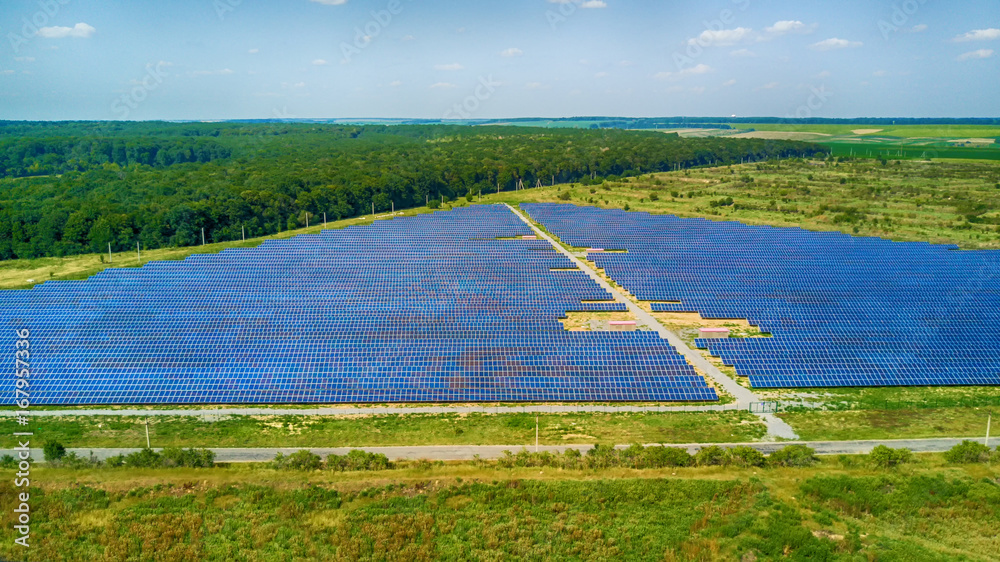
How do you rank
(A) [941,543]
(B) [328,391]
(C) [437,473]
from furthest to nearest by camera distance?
(B) [328,391], (C) [437,473], (A) [941,543]

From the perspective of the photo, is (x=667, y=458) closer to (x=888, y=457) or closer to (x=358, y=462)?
(x=888, y=457)

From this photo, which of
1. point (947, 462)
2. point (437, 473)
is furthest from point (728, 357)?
point (437, 473)

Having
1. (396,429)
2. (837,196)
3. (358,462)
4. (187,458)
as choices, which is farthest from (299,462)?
(837,196)

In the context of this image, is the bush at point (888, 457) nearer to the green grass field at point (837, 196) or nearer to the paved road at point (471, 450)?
the paved road at point (471, 450)

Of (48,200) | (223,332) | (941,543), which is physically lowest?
(941,543)

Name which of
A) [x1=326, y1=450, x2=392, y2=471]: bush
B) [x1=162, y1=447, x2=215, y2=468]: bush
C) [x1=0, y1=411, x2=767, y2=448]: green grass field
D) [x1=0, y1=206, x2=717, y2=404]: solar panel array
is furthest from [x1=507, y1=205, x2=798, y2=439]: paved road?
[x1=162, y1=447, x2=215, y2=468]: bush

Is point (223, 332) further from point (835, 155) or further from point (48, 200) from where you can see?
point (835, 155)

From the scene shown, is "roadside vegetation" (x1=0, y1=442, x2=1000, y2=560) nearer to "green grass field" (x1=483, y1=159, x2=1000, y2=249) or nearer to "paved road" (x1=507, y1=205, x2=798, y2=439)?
"paved road" (x1=507, y1=205, x2=798, y2=439)
